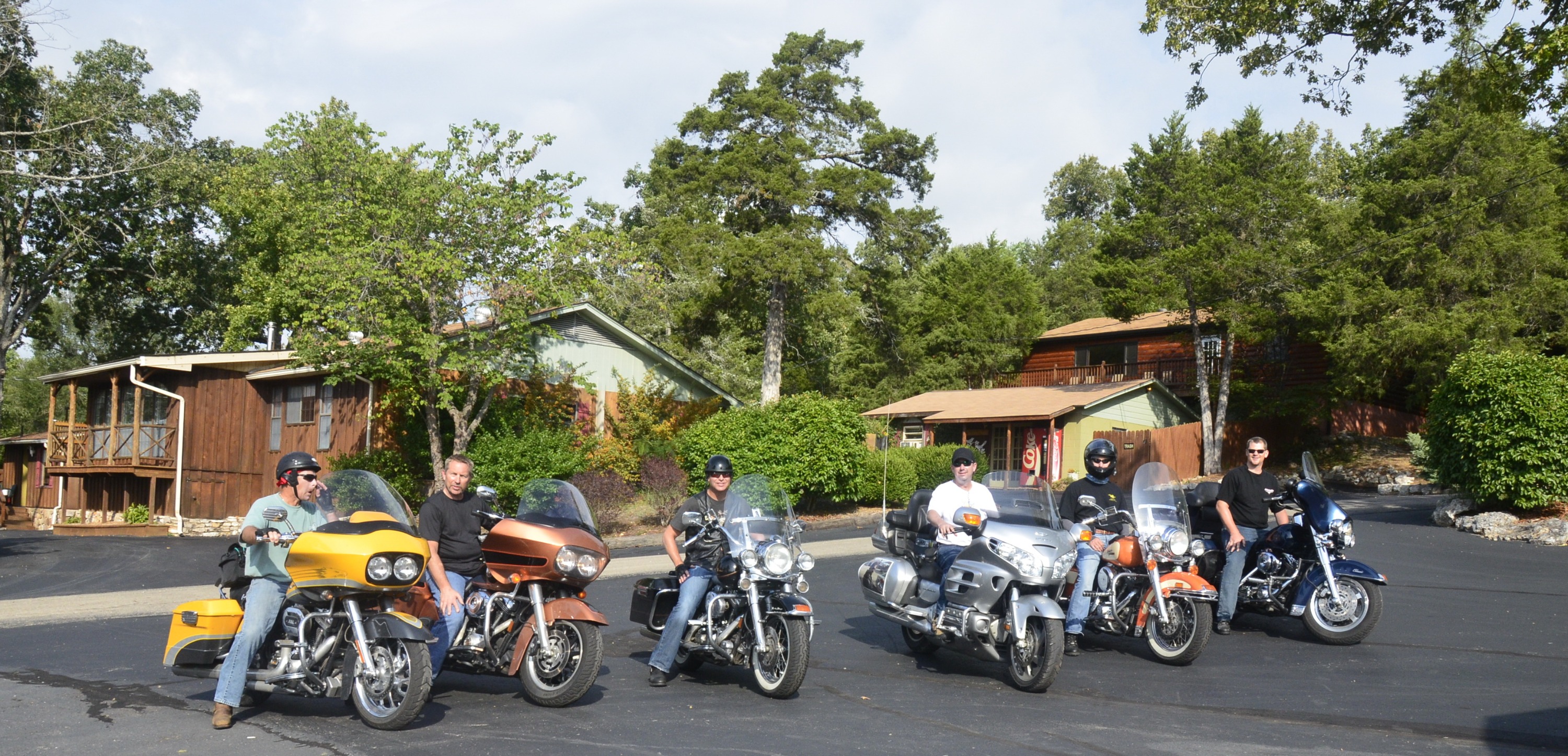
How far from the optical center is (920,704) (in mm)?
7809

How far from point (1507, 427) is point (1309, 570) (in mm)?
12355

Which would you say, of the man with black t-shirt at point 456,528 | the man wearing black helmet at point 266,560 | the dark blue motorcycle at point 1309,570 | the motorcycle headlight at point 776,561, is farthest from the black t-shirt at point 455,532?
the dark blue motorcycle at point 1309,570

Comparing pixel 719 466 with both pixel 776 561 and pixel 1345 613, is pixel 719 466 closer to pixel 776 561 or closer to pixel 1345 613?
pixel 776 561

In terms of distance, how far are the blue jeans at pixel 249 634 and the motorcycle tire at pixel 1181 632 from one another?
255 inches

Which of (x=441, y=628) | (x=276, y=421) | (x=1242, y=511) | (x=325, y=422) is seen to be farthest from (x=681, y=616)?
(x=276, y=421)

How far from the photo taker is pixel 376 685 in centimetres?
659

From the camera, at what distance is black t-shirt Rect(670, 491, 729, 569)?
26.2 feet

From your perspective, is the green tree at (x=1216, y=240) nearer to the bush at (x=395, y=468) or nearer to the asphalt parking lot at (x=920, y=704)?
the bush at (x=395, y=468)

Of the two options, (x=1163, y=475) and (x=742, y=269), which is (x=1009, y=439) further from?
(x=1163, y=475)

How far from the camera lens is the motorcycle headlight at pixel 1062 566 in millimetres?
8367

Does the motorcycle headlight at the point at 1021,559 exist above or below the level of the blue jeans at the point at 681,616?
above

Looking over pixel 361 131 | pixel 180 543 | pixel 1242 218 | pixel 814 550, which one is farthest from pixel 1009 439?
pixel 180 543

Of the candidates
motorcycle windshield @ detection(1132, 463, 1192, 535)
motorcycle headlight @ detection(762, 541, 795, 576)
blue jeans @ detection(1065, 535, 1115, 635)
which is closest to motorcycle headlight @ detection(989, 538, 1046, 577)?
blue jeans @ detection(1065, 535, 1115, 635)

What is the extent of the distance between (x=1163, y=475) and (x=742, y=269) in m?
28.0
